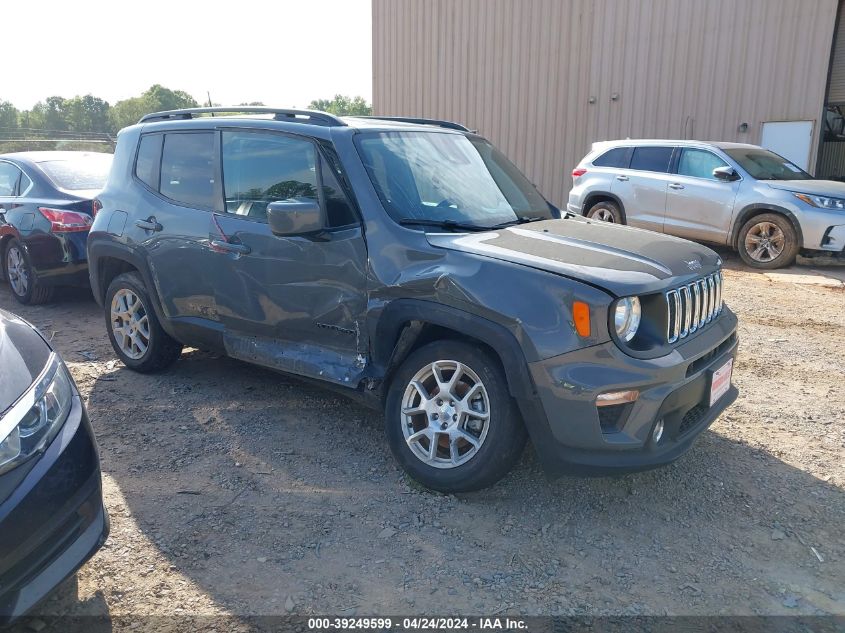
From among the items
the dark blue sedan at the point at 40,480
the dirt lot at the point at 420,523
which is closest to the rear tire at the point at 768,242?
Result: the dirt lot at the point at 420,523

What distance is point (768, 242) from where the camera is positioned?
9164 mm

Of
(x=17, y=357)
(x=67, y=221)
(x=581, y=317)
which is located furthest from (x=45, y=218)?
(x=581, y=317)

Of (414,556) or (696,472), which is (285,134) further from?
(696,472)

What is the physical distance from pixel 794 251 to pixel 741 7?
6.17 meters

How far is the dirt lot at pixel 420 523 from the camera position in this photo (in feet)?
→ 8.65

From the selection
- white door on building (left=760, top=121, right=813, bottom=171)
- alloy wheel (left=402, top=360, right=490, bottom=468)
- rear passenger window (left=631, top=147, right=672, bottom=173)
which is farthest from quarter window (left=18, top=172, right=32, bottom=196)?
white door on building (left=760, top=121, right=813, bottom=171)

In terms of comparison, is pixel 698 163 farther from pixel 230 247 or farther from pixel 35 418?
pixel 35 418

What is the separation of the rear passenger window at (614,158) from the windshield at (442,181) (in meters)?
7.00

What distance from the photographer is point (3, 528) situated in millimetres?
2004

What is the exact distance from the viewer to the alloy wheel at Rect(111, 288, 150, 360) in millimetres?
4875

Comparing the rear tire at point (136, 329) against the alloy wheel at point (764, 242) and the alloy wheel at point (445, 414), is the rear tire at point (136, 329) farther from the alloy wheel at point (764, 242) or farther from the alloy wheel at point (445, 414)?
the alloy wheel at point (764, 242)

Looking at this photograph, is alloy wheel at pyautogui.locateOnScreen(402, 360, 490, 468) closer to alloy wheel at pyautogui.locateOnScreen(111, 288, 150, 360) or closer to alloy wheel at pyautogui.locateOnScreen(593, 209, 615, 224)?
alloy wheel at pyautogui.locateOnScreen(111, 288, 150, 360)

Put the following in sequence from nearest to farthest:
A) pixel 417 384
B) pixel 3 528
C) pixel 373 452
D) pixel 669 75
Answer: pixel 3 528 → pixel 417 384 → pixel 373 452 → pixel 669 75

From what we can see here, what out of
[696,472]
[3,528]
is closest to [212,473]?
[3,528]
